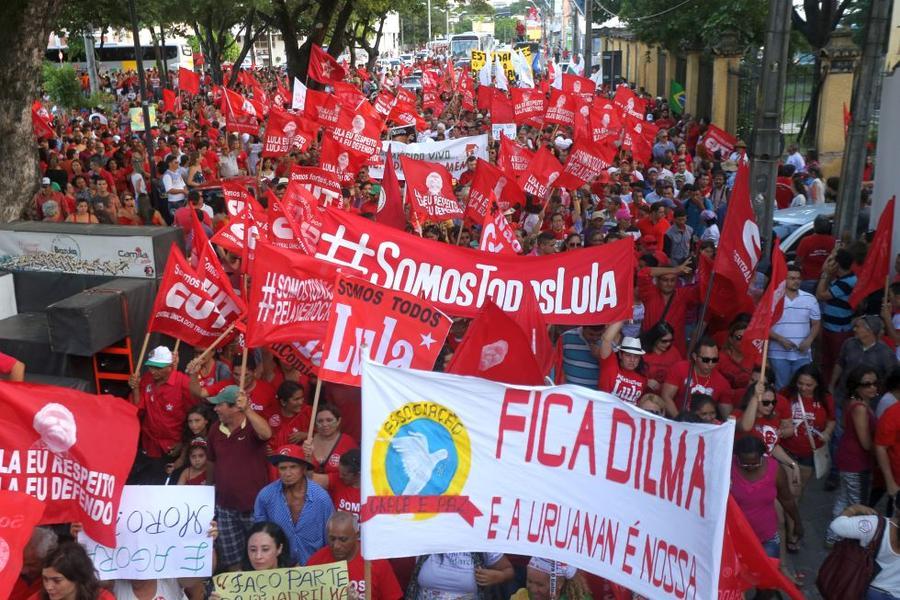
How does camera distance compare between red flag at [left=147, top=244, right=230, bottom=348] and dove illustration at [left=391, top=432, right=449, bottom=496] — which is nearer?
dove illustration at [left=391, top=432, right=449, bottom=496]

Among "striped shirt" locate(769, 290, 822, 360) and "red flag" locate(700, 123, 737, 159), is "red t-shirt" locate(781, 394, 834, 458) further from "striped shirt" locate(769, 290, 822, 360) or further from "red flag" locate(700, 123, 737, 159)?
"red flag" locate(700, 123, 737, 159)

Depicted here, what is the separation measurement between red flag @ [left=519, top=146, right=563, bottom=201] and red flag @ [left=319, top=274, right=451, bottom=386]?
654 centimetres

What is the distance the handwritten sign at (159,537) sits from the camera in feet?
16.6

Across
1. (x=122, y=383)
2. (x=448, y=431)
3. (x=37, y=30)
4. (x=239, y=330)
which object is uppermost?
(x=37, y=30)

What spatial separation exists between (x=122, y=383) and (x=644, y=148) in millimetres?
11529

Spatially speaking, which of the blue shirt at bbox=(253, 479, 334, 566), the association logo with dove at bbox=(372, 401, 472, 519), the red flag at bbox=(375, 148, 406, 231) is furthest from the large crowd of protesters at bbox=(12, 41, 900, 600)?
the red flag at bbox=(375, 148, 406, 231)

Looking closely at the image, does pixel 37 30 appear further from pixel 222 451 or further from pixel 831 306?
pixel 831 306

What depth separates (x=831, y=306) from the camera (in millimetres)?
8680

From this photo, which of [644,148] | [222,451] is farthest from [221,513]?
[644,148]

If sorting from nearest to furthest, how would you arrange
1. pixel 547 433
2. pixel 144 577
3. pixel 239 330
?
pixel 547 433 → pixel 144 577 → pixel 239 330

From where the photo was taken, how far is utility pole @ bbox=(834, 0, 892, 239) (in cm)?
1088

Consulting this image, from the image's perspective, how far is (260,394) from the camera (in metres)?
6.86

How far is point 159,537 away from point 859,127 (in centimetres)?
908

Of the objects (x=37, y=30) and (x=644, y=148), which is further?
(x=644, y=148)
